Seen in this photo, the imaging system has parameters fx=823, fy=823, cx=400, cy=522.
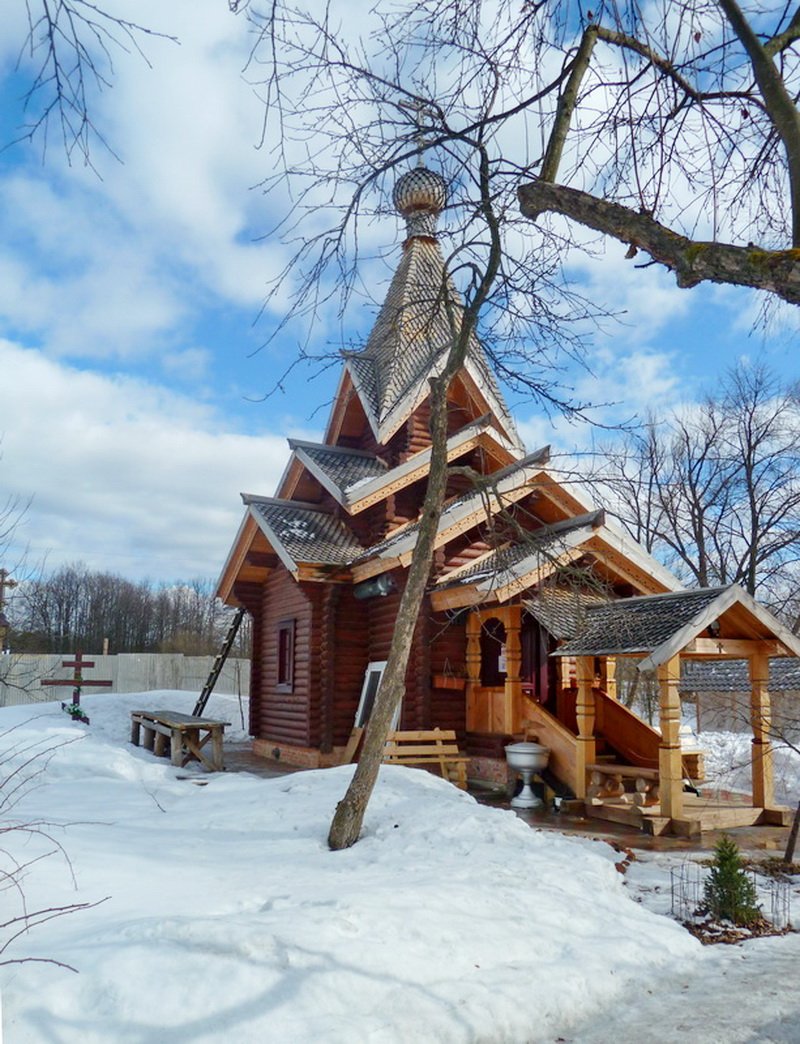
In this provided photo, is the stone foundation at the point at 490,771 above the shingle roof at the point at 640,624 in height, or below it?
below

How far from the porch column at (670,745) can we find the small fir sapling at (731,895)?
3.72 metres

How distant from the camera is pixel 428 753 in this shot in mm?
12328

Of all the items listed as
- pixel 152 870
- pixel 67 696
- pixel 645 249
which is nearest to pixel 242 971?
pixel 152 870

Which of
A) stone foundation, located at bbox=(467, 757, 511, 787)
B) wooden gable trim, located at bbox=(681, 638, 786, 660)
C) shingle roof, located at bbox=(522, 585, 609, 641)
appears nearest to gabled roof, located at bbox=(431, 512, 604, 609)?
shingle roof, located at bbox=(522, 585, 609, 641)

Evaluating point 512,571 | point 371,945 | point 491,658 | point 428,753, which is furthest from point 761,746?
point 371,945

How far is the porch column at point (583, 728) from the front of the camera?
1140 centimetres

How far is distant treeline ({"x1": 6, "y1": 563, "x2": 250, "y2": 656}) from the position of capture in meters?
54.8

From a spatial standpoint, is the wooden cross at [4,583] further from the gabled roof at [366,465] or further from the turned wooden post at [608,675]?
the turned wooden post at [608,675]

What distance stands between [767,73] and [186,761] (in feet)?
43.9

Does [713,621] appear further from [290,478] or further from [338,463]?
[290,478]

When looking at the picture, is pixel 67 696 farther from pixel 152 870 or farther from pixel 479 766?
pixel 152 870

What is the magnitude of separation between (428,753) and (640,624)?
3849 millimetres

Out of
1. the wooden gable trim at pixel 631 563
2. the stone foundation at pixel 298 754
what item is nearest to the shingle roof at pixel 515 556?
the wooden gable trim at pixel 631 563

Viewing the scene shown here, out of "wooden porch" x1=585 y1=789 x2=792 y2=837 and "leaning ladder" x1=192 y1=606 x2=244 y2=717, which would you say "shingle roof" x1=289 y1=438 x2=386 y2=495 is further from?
"wooden porch" x1=585 y1=789 x2=792 y2=837
